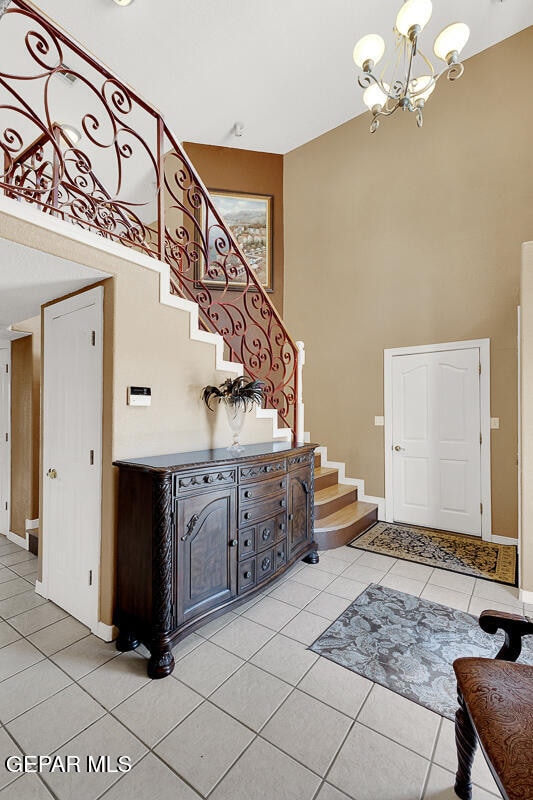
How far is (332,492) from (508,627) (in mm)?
3177

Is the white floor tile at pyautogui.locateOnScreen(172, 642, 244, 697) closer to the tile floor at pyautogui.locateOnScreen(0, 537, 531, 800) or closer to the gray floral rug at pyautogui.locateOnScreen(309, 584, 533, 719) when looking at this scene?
the tile floor at pyautogui.locateOnScreen(0, 537, 531, 800)

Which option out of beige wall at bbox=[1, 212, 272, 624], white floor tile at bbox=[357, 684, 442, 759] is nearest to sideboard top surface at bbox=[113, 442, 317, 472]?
beige wall at bbox=[1, 212, 272, 624]

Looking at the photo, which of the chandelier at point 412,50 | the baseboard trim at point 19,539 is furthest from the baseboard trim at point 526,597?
the baseboard trim at point 19,539

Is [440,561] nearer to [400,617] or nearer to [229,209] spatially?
[400,617]

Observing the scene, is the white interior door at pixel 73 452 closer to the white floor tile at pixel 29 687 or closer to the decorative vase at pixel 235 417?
the white floor tile at pixel 29 687

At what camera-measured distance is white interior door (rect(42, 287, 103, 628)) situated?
7.72 ft

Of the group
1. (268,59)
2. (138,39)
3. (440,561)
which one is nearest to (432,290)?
(440,561)

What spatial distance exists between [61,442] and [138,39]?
4206mm

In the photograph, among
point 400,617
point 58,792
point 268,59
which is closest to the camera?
point 58,792

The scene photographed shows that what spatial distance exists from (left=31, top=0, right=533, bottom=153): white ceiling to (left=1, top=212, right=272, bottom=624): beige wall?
10.4 ft

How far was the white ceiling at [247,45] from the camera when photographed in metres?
3.57

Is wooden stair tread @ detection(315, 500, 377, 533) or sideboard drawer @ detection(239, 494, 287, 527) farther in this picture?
wooden stair tread @ detection(315, 500, 377, 533)

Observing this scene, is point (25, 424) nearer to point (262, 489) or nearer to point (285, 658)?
point (262, 489)

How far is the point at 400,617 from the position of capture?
2.55m
